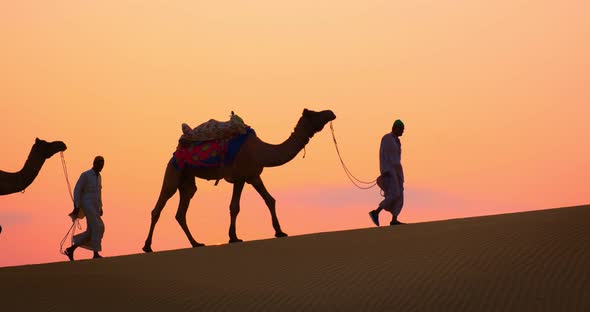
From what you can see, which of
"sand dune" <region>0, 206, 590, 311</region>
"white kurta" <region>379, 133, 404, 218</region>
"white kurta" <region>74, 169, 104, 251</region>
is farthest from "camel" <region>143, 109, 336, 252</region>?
"sand dune" <region>0, 206, 590, 311</region>

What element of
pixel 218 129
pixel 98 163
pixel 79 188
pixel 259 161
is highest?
pixel 218 129

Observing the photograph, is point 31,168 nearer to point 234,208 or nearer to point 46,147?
point 46,147

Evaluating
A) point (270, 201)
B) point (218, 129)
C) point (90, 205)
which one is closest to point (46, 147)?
point (90, 205)

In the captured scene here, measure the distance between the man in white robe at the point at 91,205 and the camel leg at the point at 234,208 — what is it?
2.37 m

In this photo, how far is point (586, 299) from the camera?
10.7 metres

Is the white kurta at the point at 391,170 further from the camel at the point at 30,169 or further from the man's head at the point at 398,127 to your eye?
the camel at the point at 30,169

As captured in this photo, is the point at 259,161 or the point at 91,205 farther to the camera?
the point at 259,161

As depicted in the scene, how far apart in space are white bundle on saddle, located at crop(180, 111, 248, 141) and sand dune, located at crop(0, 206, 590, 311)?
3.23 meters

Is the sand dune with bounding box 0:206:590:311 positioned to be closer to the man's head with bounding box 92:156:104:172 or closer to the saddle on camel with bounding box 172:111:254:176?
the man's head with bounding box 92:156:104:172

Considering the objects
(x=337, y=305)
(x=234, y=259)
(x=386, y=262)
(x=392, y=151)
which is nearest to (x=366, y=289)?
(x=337, y=305)

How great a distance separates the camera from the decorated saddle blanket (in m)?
21.7

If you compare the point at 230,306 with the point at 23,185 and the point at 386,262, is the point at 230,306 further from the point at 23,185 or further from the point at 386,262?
the point at 23,185

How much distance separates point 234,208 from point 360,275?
8486mm

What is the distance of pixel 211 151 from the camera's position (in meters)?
21.9
